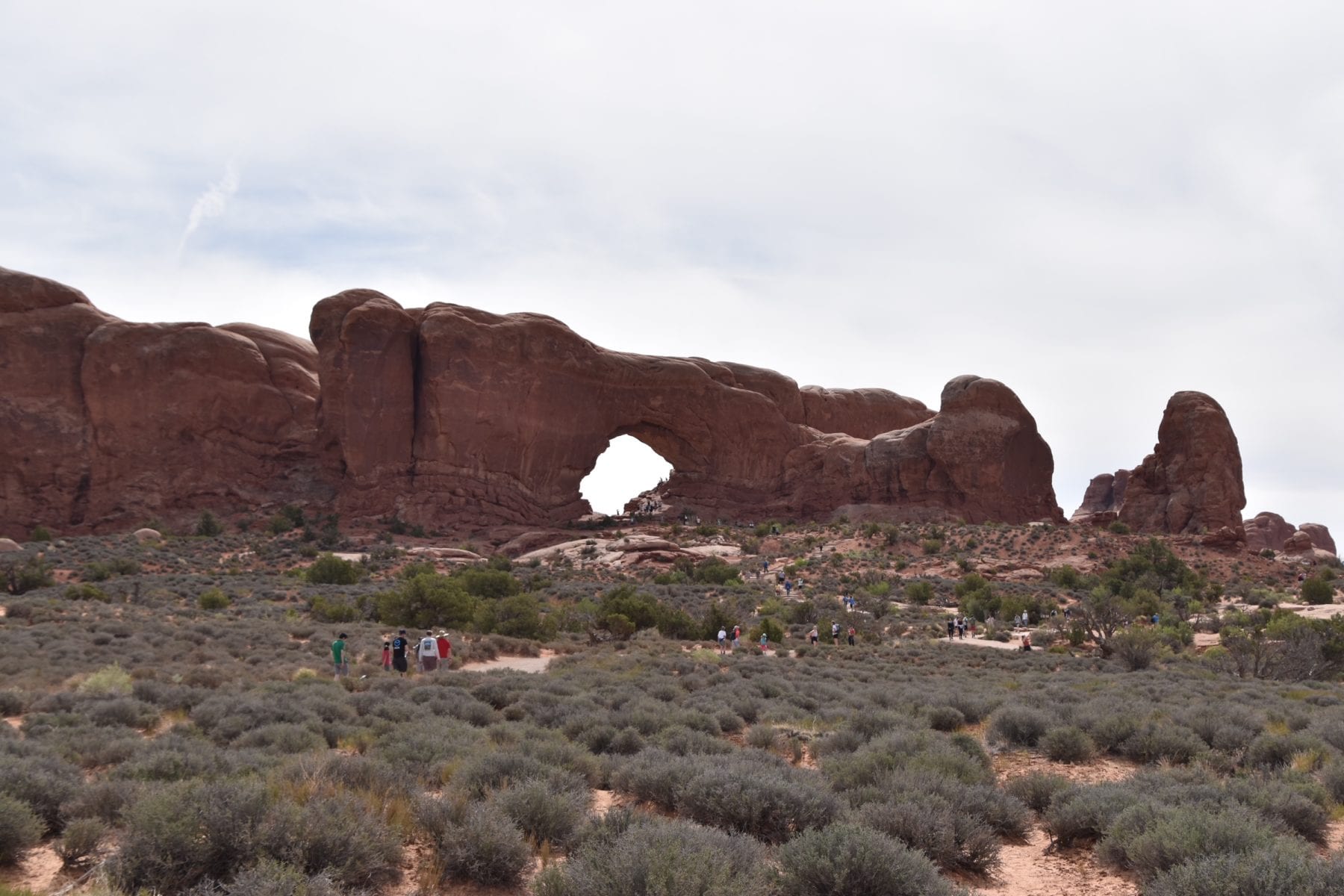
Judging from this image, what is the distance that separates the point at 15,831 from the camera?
5555 mm

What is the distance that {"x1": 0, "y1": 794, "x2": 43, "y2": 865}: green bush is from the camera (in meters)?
5.52

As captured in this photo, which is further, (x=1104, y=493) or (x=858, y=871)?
(x=1104, y=493)

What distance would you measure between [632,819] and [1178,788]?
4286 millimetres

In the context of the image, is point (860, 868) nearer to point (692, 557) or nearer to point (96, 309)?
point (692, 557)

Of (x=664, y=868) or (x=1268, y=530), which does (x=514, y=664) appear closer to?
(x=664, y=868)

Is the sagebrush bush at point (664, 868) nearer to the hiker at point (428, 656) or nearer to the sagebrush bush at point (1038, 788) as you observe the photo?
the sagebrush bush at point (1038, 788)

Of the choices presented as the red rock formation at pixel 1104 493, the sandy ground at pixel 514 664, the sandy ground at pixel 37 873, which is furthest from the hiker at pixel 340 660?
the red rock formation at pixel 1104 493

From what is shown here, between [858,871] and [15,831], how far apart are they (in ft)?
16.3

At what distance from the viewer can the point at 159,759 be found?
725 centimetres

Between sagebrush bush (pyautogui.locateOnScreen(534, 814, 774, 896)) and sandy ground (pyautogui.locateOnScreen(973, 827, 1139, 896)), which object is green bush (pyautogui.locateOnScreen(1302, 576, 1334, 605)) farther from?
sagebrush bush (pyautogui.locateOnScreen(534, 814, 774, 896))

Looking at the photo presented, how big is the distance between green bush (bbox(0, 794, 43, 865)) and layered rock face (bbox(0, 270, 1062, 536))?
Result: 4500cm

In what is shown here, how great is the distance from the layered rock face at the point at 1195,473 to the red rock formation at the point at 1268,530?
1147 inches

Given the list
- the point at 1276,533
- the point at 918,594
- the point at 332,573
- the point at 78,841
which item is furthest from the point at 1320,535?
the point at 78,841

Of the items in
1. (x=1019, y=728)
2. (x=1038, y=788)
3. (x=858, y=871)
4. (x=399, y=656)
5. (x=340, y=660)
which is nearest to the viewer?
(x=858, y=871)
